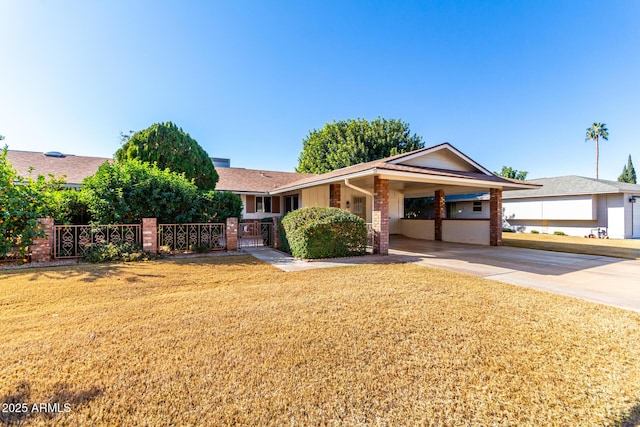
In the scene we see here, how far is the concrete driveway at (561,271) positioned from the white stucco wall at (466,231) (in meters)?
3.30

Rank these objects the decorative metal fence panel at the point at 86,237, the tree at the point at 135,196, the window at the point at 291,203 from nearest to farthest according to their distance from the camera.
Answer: the decorative metal fence panel at the point at 86,237 < the tree at the point at 135,196 < the window at the point at 291,203

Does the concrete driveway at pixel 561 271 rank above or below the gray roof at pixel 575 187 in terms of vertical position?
below

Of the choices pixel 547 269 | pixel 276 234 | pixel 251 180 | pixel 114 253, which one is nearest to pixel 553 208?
pixel 547 269

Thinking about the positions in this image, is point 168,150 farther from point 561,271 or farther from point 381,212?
point 561,271

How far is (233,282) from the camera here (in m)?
6.04

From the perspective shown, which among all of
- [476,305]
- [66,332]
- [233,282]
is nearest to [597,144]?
[476,305]

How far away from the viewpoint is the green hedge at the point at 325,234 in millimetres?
8797

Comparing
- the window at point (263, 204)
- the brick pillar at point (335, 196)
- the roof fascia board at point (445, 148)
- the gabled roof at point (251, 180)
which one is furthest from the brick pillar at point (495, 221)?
the window at point (263, 204)

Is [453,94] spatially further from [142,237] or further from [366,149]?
[142,237]

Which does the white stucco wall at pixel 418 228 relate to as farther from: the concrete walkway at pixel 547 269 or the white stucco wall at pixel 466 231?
the concrete walkway at pixel 547 269

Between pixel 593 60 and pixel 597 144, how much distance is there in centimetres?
3474

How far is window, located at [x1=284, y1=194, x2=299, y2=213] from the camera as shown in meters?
18.5

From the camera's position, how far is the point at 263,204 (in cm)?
1948

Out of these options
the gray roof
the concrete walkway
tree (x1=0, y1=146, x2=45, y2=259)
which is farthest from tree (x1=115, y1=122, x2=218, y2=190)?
the gray roof
